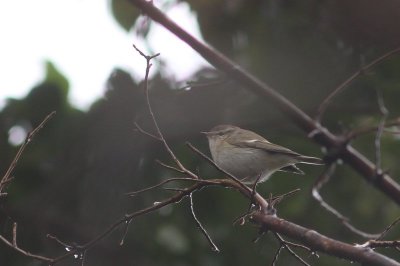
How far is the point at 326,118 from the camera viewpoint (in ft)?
23.5

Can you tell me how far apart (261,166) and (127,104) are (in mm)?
1280

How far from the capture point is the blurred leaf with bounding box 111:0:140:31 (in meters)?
6.71

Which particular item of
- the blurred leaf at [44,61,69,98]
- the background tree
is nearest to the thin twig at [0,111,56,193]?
the background tree

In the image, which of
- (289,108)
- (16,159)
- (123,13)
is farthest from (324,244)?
(123,13)

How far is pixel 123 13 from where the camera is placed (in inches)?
265

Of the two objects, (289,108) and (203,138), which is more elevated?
(289,108)

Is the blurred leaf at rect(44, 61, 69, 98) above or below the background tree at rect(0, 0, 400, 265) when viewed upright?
above

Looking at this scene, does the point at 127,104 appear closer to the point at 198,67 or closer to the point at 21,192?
the point at 198,67

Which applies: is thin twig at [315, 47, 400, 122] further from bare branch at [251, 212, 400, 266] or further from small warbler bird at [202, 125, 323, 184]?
small warbler bird at [202, 125, 323, 184]

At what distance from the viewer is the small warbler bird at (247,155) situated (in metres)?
5.75

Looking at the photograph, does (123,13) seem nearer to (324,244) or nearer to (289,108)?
(289,108)

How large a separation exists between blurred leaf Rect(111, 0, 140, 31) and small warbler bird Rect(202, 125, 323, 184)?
1.22 metres

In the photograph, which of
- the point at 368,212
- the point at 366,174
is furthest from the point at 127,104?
the point at 366,174

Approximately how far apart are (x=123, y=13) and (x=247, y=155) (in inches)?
69.3
